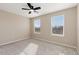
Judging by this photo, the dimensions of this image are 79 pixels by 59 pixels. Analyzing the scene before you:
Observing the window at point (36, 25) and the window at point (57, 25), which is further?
the window at point (36, 25)

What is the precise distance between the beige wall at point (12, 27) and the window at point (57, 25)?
8.26ft

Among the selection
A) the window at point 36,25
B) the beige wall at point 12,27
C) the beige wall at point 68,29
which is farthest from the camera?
the window at point 36,25

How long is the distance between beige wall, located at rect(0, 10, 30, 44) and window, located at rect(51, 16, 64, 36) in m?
2.52

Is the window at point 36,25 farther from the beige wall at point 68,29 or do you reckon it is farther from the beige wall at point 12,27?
the beige wall at point 68,29

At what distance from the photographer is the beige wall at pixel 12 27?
4.14 m

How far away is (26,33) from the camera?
20.0 ft

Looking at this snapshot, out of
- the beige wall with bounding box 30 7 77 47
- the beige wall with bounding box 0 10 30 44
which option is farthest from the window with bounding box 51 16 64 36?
the beige wall with bounding box 0 10 30 44

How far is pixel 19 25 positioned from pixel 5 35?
1388mm

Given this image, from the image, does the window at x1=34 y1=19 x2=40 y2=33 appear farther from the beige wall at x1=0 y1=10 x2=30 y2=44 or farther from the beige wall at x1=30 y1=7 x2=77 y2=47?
the beige wall at x1=30 y1=7 x2=77 y2=47

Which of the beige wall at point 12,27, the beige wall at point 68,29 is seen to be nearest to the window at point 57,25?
the beige wall at point 68,29

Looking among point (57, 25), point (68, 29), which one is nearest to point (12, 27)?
point (57, 25)

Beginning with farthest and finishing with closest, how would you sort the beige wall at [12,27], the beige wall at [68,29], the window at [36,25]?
the window at [36,25]
the beige wall at [12,27]
the beige wall at [68,29]
